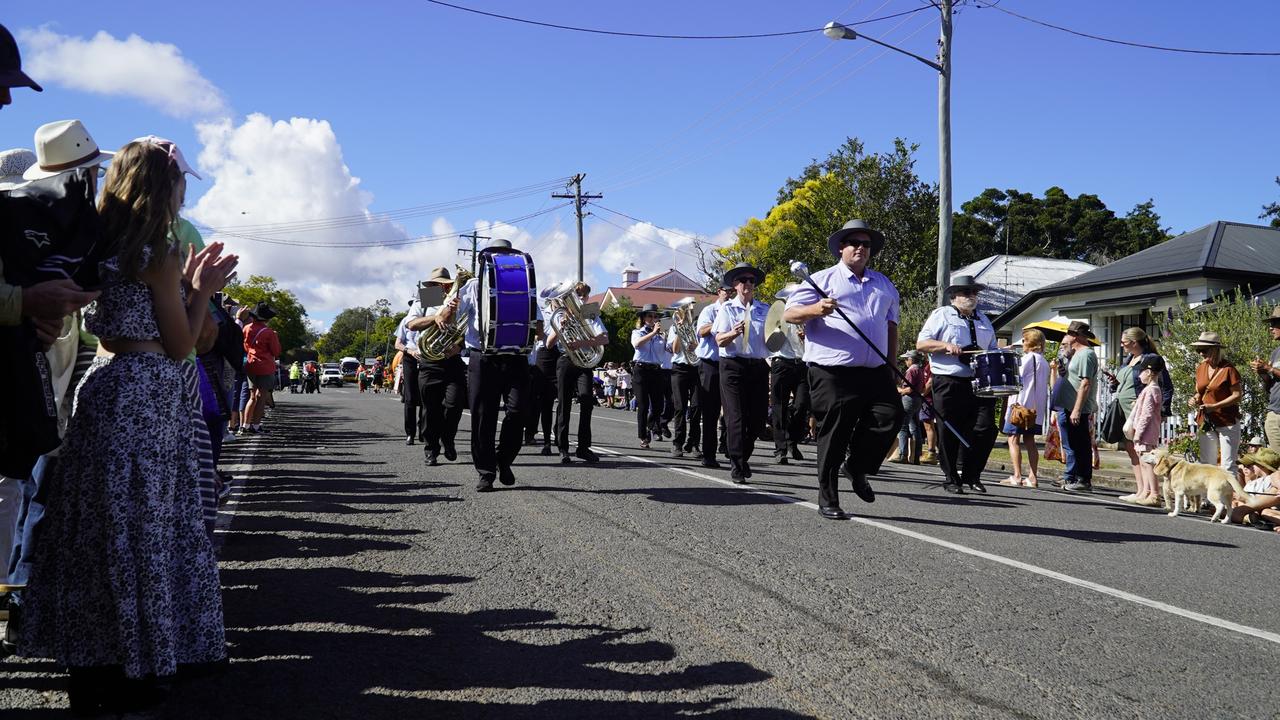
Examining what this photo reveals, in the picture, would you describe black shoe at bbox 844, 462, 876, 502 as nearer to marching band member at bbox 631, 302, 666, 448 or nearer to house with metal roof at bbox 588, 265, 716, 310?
marching band member at bbox 631, 302, 666, 448

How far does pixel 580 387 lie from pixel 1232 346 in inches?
337

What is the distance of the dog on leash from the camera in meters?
8.77

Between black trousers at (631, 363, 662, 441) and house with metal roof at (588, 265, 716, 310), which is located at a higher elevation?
house with metal roof at (588, 265, 716, 310)

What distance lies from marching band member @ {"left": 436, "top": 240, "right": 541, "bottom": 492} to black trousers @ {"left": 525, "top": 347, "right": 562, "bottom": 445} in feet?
11.8

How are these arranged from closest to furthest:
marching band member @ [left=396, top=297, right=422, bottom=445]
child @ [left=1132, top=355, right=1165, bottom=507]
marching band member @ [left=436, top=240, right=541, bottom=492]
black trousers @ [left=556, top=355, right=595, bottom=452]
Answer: marching band member @ [left=436, top=240, right=541, bottom=492]
child @ [left=1132, top=355, right=1165, bottom=507]
black trousers @ [left=556, top=355, right=595, bottom=452]
marching band member @ [left=396, top=297, right=422, bottom=445]

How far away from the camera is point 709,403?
11.6 meters

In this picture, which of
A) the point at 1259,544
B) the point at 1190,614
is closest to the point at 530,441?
the point at 1259,544

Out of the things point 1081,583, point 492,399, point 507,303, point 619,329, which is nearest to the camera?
point 1081,583

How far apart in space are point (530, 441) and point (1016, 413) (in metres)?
6.67

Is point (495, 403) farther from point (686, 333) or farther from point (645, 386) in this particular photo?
point (645, 386)

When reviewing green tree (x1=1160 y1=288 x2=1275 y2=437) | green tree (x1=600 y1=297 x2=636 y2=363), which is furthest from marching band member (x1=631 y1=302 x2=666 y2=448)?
green tree (x1=600 y1=297 x2=636 y2=363)

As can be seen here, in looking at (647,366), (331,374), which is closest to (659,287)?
(331,374)

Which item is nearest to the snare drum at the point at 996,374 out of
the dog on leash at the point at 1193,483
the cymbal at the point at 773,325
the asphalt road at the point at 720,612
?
the asphalt road at the point at 720,612

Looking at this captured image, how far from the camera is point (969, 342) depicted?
977 centimetres
